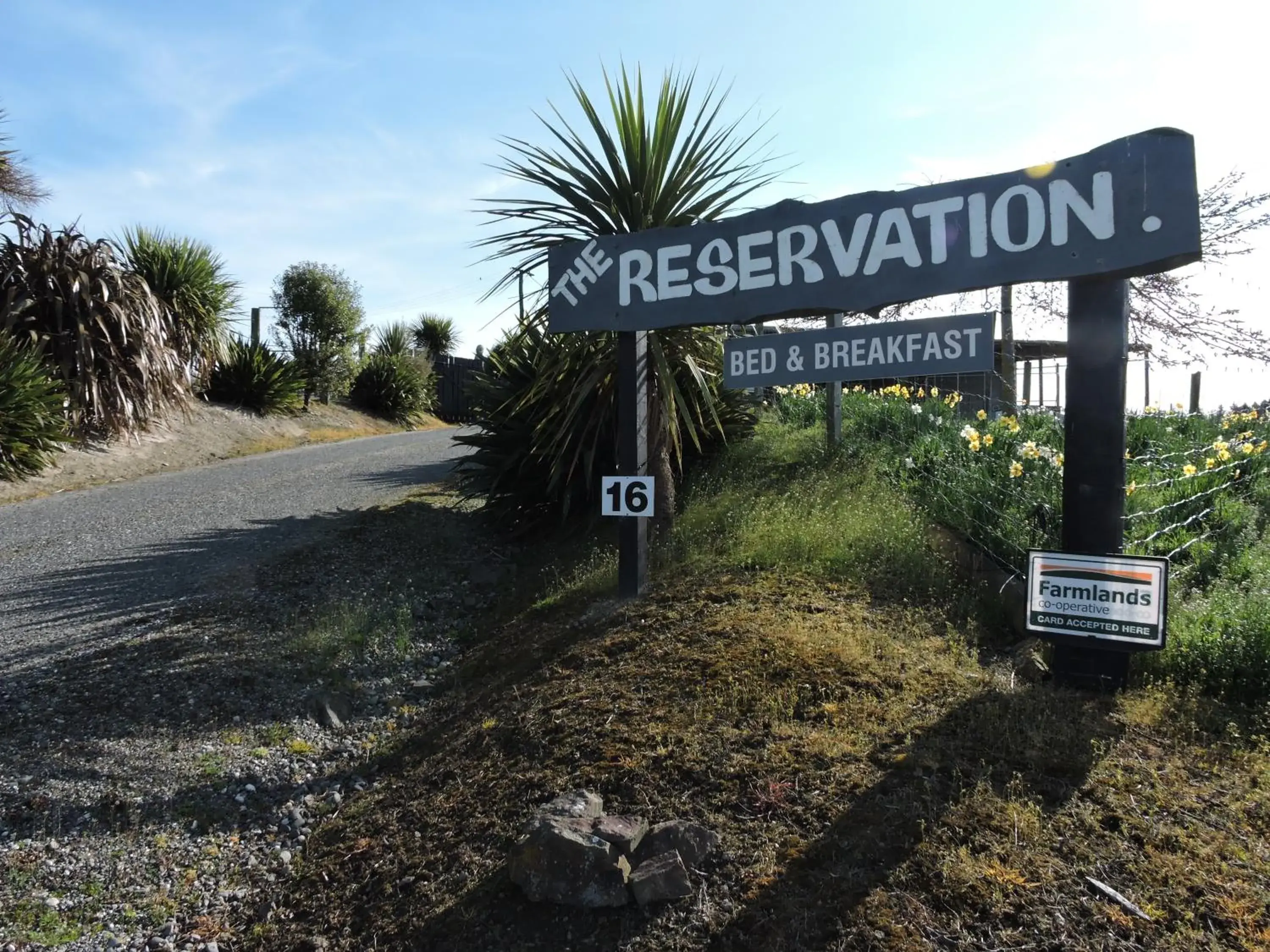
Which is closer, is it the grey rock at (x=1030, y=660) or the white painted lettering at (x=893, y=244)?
the grey rock at (x=1030, y=660)

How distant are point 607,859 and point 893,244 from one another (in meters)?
3.42

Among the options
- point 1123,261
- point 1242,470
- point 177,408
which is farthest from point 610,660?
point 177,408

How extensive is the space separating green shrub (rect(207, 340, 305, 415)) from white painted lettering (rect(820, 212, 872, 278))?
1704 centimetres

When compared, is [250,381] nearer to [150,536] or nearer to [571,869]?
[150,536]

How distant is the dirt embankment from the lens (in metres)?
12.2

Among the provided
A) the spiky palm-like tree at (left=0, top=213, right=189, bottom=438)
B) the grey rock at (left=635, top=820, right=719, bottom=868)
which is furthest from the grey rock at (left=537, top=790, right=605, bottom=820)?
the spiky palm-like tree at (left=0, top=213, right=189, bottom=438)

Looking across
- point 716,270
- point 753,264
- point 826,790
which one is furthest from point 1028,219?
point 826,790

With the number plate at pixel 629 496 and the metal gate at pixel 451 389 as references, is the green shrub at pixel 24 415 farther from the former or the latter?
the metal gate at pixel 451 389

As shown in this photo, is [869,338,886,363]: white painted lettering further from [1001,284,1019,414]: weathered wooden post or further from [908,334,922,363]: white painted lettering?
[1001,284,1019,414]: weathered wooden post

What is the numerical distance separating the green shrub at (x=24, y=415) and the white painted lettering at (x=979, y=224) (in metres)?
11.7

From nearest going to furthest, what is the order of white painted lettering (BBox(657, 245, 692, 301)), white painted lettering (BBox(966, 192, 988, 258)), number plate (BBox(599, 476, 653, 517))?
1. white painted lettering (BBox(966, 192, 988, 258))
2. white painted lettering (BBox(657, 245, 692, 301))
3. number plate (BBox(599, 476, 653, 517))

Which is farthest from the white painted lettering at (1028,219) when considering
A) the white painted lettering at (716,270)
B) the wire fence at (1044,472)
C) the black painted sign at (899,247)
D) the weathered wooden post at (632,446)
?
the weathered wooden post at (632,446)

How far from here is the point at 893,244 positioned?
4.75 meters

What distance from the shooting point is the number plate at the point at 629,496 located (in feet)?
18.3
